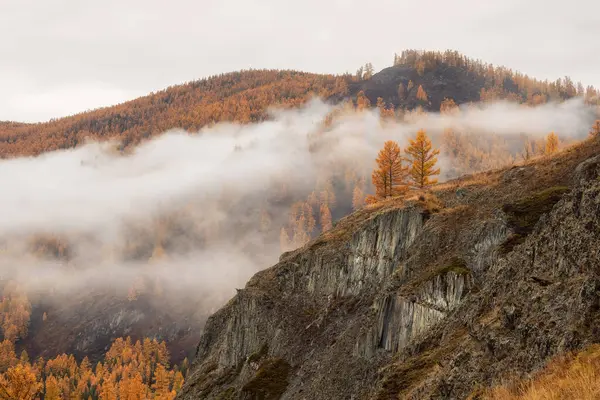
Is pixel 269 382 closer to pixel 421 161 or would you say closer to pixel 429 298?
pixel 429 298

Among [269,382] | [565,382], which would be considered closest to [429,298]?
[269,382]

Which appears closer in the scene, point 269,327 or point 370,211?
point 269,327

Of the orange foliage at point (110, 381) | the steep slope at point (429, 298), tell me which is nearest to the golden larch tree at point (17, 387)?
the steep slope at point (429, 298)

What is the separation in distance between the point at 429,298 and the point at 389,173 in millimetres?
38216

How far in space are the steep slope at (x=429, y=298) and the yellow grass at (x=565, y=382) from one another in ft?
3.51

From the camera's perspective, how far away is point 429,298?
33.6 m

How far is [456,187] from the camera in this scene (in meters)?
47.6

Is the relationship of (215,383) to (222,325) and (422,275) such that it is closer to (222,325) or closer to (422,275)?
(222,325)

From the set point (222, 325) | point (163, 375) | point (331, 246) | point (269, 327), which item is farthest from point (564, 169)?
point (163, 375)

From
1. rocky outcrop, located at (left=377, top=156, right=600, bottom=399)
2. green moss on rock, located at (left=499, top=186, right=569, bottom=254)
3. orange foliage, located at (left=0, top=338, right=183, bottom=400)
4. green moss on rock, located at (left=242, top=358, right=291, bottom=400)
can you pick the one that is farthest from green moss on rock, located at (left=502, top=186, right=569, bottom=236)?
orange foliage, located at (left=0, top=338, right=183, bottom=400)

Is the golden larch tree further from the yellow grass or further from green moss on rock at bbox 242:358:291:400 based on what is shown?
the yellow grass

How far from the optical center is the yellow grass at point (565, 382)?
937 cm

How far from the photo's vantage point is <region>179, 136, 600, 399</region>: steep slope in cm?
1593

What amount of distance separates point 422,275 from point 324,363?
11.9m
